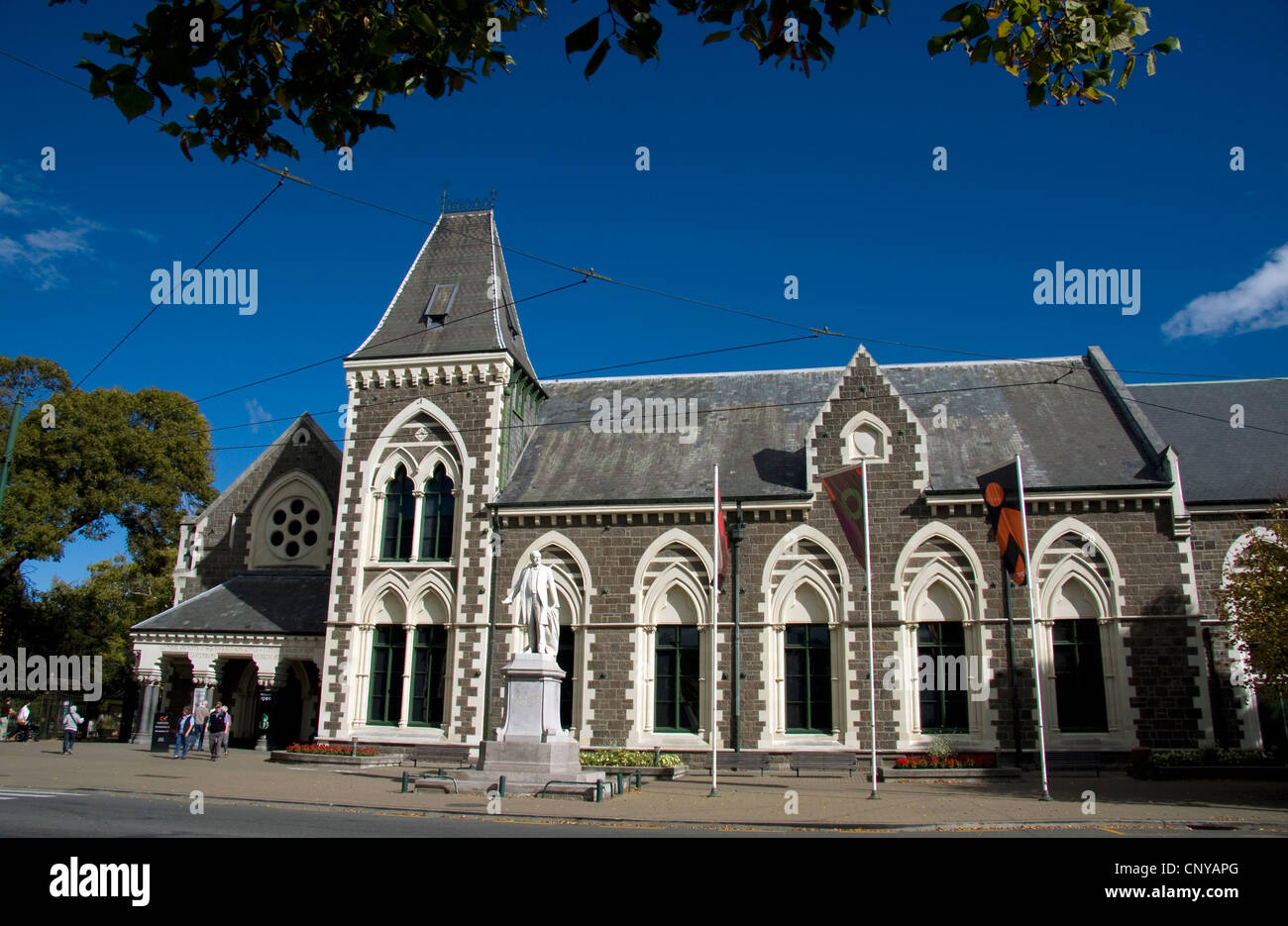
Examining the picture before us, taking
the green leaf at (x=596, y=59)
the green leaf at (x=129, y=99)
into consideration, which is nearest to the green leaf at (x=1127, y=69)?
the green leaf at (x=596, y=59)

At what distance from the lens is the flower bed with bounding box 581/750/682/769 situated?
23625mm

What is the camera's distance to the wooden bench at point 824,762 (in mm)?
23781

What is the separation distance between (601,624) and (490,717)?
391 centimetres

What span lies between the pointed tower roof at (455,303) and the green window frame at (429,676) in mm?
8419

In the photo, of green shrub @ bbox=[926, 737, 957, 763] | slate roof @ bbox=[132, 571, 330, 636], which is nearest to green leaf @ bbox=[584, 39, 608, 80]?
green shrub @ bbox=[926, 737, 957, 763]

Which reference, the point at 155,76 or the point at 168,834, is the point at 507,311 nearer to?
the point at 168,834

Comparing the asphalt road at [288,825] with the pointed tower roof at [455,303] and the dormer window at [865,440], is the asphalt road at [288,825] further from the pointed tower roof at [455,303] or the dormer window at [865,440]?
the pointed tower roof at [455,303]

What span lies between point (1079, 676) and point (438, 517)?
18034 millimetres

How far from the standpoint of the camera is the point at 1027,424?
27.4 meters

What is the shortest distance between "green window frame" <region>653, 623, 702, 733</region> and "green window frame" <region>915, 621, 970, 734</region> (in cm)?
590

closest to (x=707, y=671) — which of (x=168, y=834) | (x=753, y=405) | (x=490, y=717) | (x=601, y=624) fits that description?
(x=601, y=624)

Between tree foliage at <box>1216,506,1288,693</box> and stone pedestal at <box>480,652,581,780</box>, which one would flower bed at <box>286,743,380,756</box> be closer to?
stone pedestal at <box>480,652,581,780</box>

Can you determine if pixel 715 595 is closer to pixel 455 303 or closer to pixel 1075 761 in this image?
pixel 1075 761

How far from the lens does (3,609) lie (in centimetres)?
4047
